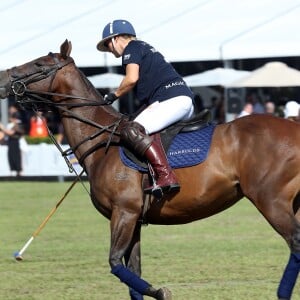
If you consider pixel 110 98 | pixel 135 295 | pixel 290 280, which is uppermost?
pixel 110 98

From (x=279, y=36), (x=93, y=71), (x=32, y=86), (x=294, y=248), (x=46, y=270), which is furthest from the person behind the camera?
(x=93, y=71)

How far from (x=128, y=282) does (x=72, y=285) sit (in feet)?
7.88

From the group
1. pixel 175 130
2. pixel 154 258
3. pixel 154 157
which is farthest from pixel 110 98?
pixel 154 258

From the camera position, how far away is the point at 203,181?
9711mm

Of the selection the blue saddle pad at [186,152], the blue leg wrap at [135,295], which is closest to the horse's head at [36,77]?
the blue saddle pad at [186,152]

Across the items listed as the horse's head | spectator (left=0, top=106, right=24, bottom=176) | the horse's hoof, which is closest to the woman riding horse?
the horse's head

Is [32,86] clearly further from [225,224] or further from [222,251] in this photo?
[225,224]

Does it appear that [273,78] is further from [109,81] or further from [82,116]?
[82,116]

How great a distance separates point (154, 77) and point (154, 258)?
4567mm

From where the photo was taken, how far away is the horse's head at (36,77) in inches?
401

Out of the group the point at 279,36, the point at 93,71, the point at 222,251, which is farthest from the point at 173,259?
the point at 93,71

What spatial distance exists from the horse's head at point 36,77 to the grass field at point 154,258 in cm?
227

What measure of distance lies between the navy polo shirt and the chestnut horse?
46 centimetres

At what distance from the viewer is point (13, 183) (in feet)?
95.0
